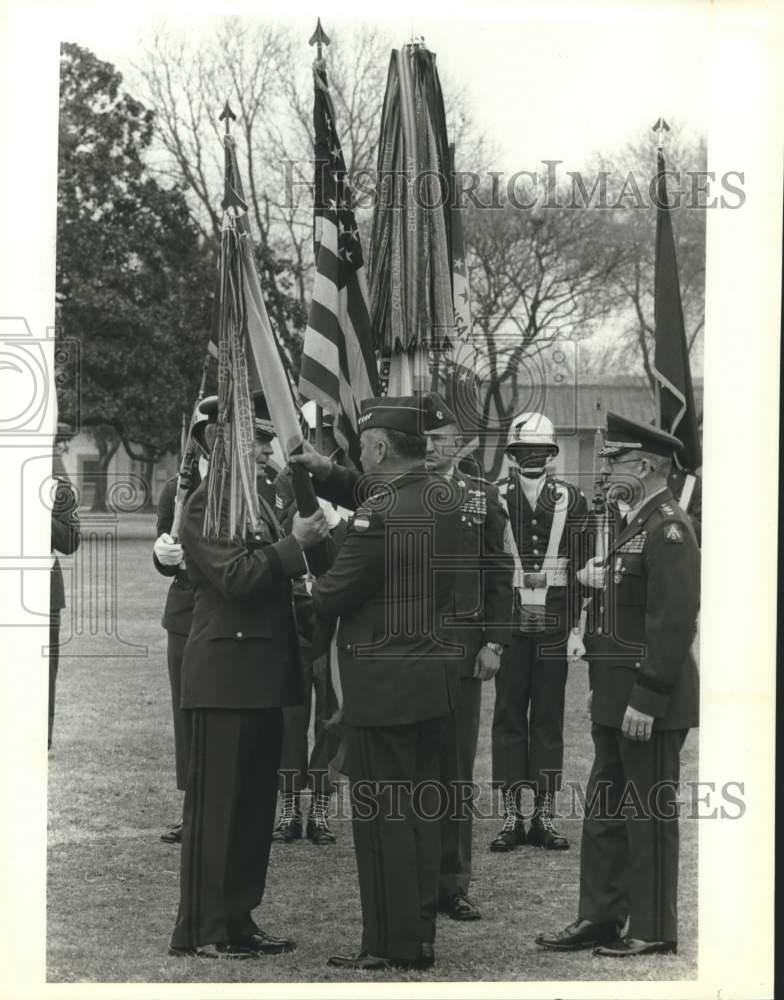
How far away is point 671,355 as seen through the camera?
24.1 feet

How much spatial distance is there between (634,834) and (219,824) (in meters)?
1.75

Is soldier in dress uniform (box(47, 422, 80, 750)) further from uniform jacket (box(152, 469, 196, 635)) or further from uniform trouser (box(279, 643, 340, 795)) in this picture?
uniform trouser (box(279, 643, 340, 795))

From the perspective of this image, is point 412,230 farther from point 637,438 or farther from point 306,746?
point 306,746

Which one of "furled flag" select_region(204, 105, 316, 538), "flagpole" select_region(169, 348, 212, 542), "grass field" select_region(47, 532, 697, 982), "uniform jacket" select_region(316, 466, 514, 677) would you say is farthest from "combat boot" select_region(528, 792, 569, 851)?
"flagpole" select_region(169, 348, 212, 542)

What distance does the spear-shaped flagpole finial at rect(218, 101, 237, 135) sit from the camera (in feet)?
23.1

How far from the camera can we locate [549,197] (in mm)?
7258

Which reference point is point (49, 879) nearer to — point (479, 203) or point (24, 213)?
point (24, 213)

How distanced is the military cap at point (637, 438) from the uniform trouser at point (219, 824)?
1.86 meters

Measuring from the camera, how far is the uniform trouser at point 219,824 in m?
6.57

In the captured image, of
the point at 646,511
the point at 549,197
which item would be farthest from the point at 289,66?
the point at 646,511

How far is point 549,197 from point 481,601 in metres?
1.84

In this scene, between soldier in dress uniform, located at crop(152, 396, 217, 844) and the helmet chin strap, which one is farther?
the helmet chin strap

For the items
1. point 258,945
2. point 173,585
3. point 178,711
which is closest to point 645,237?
point 173,585

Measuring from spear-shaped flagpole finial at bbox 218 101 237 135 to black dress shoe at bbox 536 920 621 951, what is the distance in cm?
373
